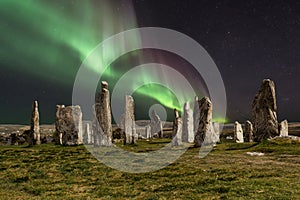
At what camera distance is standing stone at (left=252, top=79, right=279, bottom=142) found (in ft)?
166

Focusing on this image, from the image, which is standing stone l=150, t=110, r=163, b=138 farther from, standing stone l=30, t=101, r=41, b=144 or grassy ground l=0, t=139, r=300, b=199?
grassy ground l=0, t=139, r=300, b=199

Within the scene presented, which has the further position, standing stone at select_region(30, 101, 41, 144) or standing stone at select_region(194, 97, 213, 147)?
standing stone at select_region(30, 101, 41, 144)

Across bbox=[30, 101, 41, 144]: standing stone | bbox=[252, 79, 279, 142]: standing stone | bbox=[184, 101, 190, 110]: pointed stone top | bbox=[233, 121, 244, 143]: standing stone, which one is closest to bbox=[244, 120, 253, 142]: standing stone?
bbox=[233, 121, 244, 143]: standing stone

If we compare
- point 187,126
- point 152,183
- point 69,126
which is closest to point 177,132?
point 187,126

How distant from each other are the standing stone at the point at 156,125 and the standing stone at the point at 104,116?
41.2m

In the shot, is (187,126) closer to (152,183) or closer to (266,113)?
(266,113)

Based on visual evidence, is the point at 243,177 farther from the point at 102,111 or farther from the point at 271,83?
the point at 102,111

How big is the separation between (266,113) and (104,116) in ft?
98.4

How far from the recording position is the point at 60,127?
61.0 metres

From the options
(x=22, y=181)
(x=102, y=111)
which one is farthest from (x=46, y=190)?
(x=102, y=111)

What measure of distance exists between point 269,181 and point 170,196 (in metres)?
6.63

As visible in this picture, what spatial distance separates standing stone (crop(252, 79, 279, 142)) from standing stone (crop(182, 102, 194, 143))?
2137 cm

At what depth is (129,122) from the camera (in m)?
62.4

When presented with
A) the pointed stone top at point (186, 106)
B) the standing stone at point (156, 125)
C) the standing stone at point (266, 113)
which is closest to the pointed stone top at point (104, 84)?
the pointed stone top at point (186, 106)
